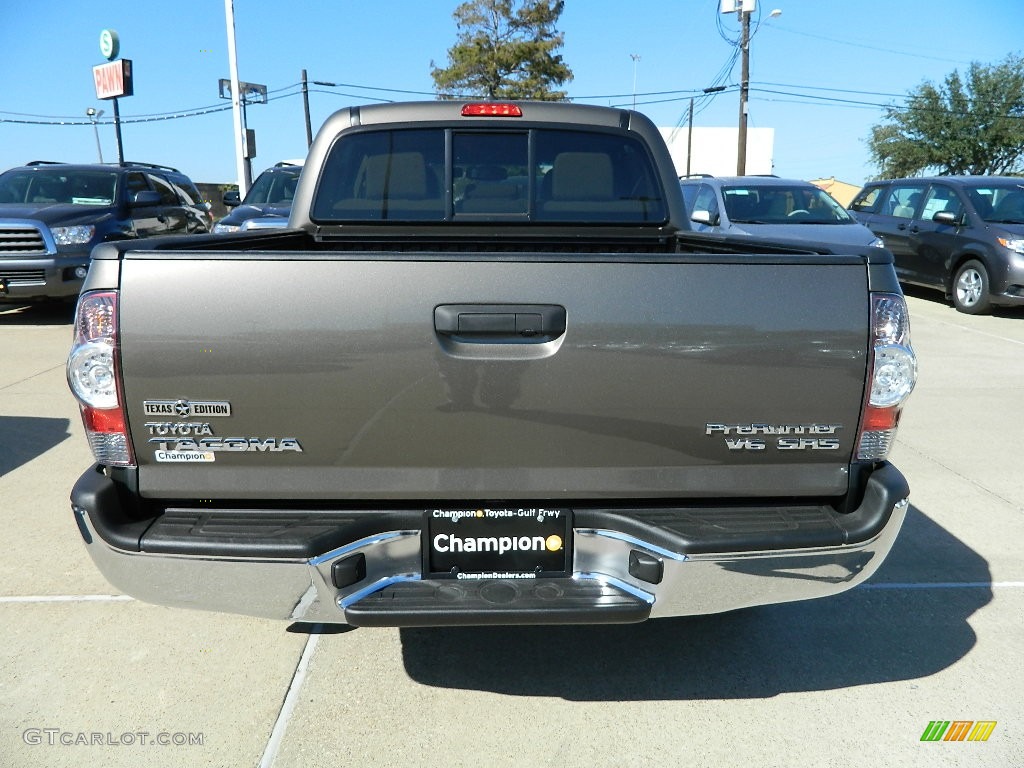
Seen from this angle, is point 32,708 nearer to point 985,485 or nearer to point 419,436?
point 419,436

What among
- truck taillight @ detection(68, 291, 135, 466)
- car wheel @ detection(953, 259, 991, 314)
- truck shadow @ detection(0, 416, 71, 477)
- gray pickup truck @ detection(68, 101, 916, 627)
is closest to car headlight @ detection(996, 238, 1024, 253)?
car wheel @ detection(953, 259, 991, 314)

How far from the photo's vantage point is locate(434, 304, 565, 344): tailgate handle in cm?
208

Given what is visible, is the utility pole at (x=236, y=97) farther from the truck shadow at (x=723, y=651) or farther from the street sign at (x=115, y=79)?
the truck shadow at (x=723, y=651)

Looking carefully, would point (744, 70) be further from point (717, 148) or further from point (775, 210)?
point (717, 148)

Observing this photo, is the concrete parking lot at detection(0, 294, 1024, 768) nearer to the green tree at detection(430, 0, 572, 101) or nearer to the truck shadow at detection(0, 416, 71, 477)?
the truck shadow at detection(0, 416, 71, 477)

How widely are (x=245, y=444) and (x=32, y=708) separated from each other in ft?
4.36

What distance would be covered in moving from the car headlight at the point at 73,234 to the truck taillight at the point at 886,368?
9758 millimetres

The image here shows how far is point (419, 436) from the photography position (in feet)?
7.07

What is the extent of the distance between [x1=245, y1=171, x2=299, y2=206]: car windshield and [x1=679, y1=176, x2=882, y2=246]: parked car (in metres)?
6.23

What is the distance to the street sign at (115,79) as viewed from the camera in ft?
74.8

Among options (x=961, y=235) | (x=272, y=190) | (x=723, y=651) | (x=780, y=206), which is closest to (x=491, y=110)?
(x=723, y=651)

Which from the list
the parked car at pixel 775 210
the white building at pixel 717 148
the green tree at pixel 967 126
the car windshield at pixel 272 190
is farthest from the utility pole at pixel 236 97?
the white building at pixel 717 148

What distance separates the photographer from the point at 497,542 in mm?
2279

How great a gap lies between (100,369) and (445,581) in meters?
1.07
